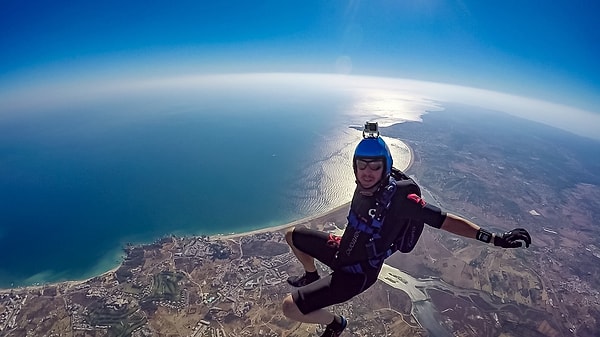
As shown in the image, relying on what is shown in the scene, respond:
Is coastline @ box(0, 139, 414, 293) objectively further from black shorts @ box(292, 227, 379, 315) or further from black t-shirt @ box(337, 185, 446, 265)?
black t-shirt @ box(337, 185, 446, 265)

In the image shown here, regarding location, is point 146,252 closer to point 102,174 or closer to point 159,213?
point 159,213

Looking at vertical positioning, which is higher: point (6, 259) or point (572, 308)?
point (572, 308)

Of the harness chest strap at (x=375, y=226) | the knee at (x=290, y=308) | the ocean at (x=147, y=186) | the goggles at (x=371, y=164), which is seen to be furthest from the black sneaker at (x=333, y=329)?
the ocean at (x=147, y=186)

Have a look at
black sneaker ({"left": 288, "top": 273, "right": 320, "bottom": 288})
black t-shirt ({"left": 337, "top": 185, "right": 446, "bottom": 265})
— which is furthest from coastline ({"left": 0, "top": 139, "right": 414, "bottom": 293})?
black t-shirt ({"left": 337, "top": 185, "right": 446, "bottom": 265})

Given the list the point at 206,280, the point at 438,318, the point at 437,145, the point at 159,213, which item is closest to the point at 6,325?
the point at 206,280

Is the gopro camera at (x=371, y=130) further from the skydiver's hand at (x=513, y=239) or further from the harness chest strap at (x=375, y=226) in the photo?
the skydiver's hand at (x=513, y=239)

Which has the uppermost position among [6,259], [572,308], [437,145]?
[437,145]

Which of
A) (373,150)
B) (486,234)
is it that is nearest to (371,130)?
(373,150)
